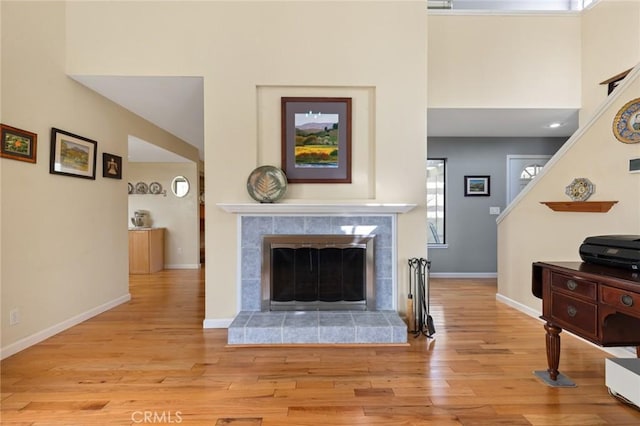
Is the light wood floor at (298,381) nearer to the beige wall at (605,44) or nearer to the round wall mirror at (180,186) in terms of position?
the beige wall at (605,44)

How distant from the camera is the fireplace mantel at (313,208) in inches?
112

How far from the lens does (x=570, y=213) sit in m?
2.91

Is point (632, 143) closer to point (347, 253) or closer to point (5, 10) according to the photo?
point (347, 253)

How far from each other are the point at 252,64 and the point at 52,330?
3011mm

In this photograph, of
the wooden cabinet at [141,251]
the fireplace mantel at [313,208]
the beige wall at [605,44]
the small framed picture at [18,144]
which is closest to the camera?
the small framed picture at [18,144]

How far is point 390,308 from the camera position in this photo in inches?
119

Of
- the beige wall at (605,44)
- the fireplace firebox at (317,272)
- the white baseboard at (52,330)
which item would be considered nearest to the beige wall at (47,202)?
the white baseboard at (52,330)

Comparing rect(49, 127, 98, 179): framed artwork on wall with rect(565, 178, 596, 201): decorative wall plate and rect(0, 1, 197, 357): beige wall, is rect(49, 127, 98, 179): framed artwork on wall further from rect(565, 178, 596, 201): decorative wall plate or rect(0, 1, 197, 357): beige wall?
rect(565, 178, 596, 201): decorative wall plate

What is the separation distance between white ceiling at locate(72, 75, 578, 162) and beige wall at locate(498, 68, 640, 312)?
52.9 inches

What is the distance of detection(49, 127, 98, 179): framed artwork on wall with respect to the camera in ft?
9.37

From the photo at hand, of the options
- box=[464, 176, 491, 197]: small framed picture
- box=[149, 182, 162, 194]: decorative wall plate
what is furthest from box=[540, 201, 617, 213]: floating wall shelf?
box=[149, 182, 162, 194]: decorative wall plate

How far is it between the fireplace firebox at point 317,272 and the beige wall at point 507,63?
2.21 metres

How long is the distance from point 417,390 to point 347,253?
135cm

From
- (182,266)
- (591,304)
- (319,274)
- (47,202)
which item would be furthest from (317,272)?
(182,266)
